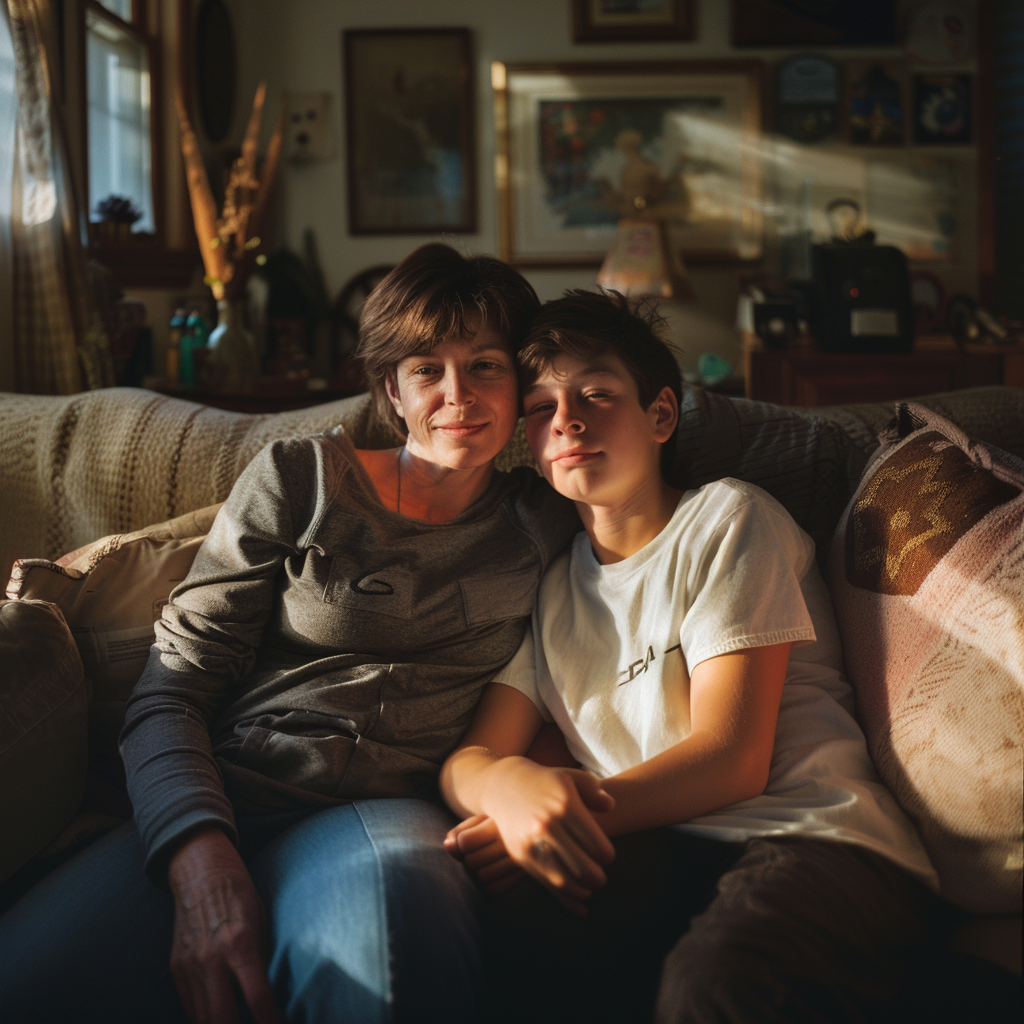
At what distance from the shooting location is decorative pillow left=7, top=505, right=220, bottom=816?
1.18m

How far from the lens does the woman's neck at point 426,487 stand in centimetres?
120

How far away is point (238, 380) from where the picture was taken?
8.38 feet

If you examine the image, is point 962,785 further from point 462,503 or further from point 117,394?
point 117,394

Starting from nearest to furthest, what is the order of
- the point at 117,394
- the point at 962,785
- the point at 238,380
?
the point at 962,785 → the point at 117,394 → the point at 238,380

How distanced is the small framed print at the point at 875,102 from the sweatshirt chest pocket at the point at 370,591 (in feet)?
10.8

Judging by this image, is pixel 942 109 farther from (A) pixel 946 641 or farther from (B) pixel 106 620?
(B) pixel 106 620

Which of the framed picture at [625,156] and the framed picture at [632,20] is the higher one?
the framed picture at [632,20]

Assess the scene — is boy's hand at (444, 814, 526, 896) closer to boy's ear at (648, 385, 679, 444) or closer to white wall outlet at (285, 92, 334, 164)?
boy's ear at (648, 385, 679, 444)

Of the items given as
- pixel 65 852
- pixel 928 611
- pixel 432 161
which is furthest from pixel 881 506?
pixel 432 161

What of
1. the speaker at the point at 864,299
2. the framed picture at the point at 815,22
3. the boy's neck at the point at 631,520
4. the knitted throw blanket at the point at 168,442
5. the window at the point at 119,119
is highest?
the framed picture at the point at 815,22

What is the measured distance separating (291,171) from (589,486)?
306 centimetres

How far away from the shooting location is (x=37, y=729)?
104 cm

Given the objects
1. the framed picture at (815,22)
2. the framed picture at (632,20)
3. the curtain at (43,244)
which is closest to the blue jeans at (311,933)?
the curtain at (43,244)

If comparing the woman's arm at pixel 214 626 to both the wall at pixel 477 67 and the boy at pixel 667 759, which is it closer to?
the boy at pixel 667 759
